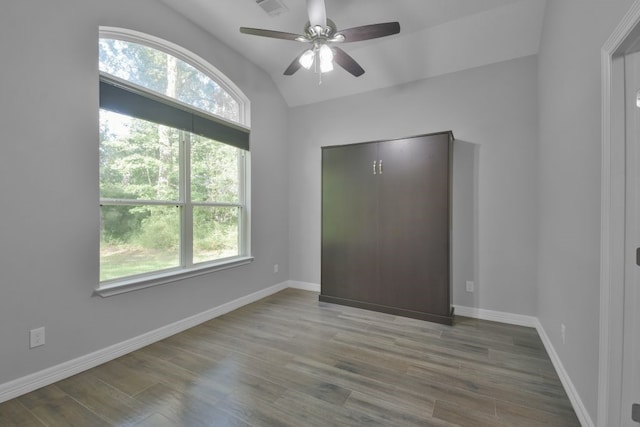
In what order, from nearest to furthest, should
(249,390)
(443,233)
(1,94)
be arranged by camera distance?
(1,94) → (249,390) → (443,233)

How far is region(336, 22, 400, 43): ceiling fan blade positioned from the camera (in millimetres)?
2036

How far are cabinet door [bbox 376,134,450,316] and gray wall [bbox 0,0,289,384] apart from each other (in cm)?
241

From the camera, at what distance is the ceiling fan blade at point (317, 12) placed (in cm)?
196

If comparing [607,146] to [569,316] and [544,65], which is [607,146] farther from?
[544,65]

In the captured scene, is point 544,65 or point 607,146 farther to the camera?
point 544,65

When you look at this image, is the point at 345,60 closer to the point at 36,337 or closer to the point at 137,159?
the point at 137,159

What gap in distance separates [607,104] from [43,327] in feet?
11.6

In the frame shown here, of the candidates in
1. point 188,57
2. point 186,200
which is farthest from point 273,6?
point 186,200

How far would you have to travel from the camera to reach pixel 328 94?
392 centimetres

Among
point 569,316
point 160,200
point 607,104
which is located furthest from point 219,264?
point 607,104

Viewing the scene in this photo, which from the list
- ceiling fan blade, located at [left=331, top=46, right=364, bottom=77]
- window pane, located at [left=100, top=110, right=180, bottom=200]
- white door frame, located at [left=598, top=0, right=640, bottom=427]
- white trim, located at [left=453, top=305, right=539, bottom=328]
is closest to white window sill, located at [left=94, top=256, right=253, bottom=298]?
window pane, located at [left=100, top=110, right=180, bottom=200]

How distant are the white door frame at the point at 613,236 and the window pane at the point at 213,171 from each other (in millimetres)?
3180

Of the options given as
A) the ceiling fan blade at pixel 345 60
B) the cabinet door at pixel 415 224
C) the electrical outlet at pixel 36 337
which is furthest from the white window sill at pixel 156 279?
the ceiling fan blade at pixel 345 60

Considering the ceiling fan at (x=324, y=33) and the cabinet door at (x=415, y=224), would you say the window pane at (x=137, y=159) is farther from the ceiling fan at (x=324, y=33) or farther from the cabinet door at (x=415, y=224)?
the cabinet door at (x=415, y=224)
